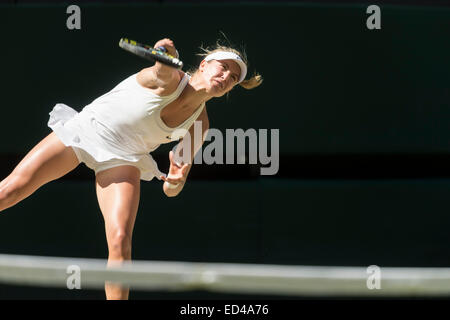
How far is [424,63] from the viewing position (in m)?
3.42

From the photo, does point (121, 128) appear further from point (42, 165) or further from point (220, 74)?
point (220, 74)

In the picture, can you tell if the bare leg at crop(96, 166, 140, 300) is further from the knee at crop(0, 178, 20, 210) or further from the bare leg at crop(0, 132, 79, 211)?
the knee at crop(0, 178, 20, 210)

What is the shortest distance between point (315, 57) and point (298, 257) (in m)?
1.14

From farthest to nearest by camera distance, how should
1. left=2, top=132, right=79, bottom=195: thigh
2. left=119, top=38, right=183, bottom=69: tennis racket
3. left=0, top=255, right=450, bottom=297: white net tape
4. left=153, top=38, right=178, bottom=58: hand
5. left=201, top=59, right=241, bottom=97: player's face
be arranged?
left=201, top=59, right=241, bottom=97: player's face, left=2, top=132, right=79, bottom=195: thigh, left=153, top=38, right=178, bottom=58: hand, left=119, top=38, right=183, bottom=69: tennis racket, left=0, top=255, right=450, bottom=297: white net tape

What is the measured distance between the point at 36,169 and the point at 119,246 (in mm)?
463

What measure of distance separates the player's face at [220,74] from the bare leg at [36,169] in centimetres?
62

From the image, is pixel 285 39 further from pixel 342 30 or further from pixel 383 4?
pixel 383 4

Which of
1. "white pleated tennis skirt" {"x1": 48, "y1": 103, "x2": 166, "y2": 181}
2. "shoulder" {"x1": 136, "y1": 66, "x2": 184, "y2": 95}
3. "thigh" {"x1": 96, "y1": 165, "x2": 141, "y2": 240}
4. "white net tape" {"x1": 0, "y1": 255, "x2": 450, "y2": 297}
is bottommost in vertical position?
"white net tape" {"x1": 0, "y1": 255, "x2": 450, "y2": 297}

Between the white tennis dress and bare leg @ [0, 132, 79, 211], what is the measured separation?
0.14ft

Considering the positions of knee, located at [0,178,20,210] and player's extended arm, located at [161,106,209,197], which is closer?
knee, located at [0,178,20,210]

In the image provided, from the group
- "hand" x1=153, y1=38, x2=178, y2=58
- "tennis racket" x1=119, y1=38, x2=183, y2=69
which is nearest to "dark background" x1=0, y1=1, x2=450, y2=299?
"hand" x1=153, y1=38, x2=178, y2=58

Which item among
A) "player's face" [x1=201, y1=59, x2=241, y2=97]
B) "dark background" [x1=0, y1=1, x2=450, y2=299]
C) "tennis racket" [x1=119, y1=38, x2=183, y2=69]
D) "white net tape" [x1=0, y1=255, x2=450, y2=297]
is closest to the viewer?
"white net tape" [x1=0, y1=255, x2=450, y2=297]

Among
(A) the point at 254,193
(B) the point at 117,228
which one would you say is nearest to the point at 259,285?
(B) the point at 117,228

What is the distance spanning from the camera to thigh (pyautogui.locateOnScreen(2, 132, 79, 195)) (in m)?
2.31
